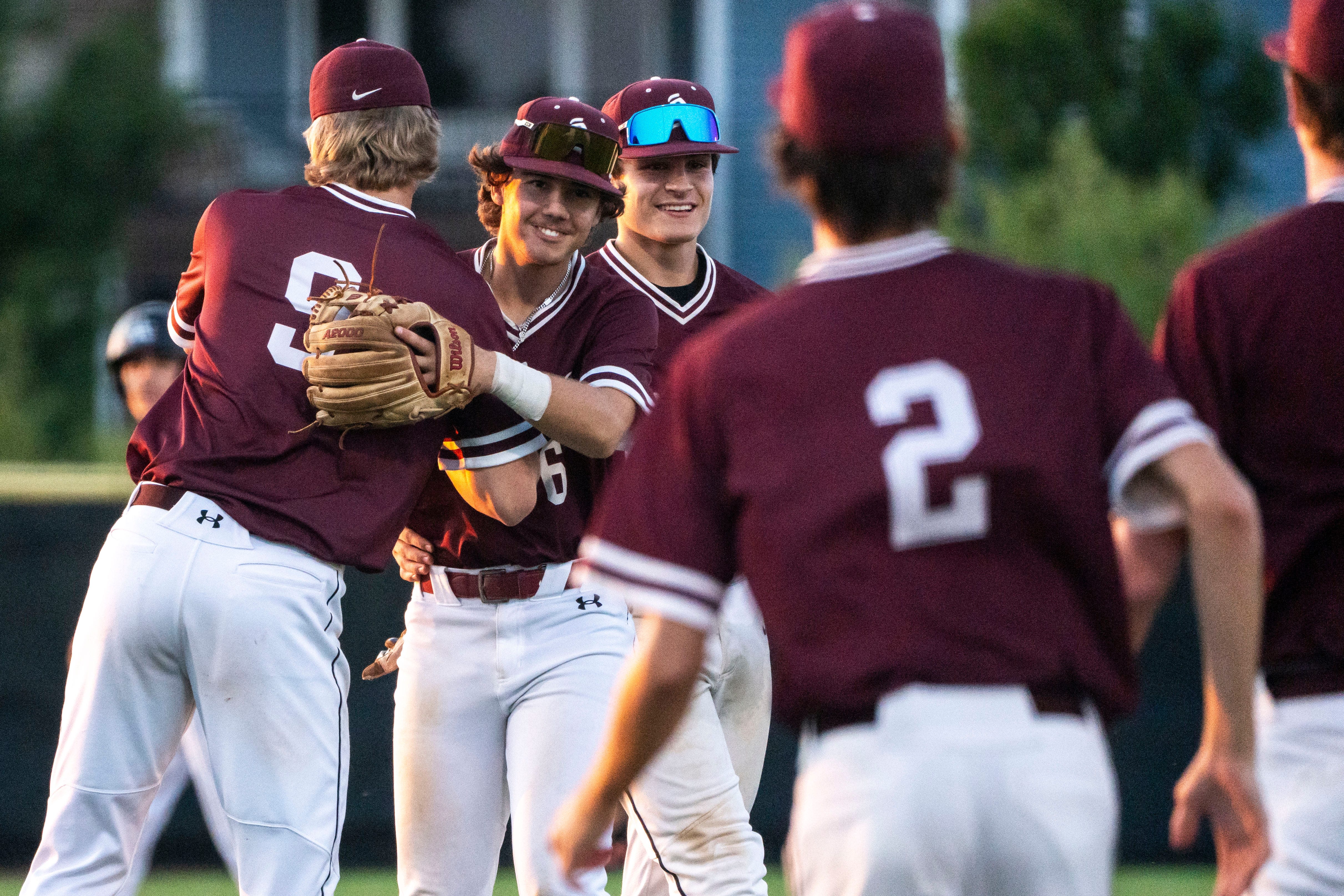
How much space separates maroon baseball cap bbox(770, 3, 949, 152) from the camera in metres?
2.24

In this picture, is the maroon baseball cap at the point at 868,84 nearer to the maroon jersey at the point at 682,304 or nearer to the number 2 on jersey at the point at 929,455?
the number 2 on jersey at the point at 929,455

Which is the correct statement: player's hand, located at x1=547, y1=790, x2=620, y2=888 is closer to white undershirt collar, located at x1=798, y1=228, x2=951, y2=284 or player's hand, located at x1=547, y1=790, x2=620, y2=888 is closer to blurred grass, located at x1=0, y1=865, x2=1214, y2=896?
white undershirt collar, located at x1=798, y1=228, x2=951, y2=284

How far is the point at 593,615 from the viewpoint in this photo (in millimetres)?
3992

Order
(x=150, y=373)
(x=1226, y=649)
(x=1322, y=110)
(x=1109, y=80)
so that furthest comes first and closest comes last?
1. (x=1109, y=80)
2. (x=150, y=373)
3. (x=1322, y=110)
4. (x=1226, y=649)

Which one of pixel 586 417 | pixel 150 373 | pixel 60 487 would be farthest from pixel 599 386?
pixel 60 487

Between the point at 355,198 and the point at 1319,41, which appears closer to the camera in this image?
the point at 1319,41

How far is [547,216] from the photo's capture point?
13.1ft

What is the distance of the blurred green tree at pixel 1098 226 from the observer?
10.4 m

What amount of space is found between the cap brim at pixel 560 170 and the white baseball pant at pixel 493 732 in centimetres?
97

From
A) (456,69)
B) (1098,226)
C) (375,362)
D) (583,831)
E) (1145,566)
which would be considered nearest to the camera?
(583,831)

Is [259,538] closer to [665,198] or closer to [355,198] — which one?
[355,198]

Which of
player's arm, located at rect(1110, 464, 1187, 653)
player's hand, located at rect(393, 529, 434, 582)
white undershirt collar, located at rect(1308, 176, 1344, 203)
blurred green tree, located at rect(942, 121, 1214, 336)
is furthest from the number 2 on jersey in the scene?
blurred green tree, located at rect(942, 121, 1214, 336)

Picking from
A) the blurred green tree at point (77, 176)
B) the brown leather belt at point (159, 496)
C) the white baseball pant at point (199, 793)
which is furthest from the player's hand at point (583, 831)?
the blurred green tree at point (77, 176)

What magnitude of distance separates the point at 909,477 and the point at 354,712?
533 centimetres
